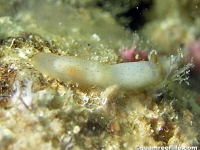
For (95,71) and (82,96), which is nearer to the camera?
(82,96)

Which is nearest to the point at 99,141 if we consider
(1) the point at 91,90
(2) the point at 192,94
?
(1) the point at 91,90

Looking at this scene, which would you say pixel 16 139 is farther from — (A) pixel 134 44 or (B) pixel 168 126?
(A) pixel 134 44

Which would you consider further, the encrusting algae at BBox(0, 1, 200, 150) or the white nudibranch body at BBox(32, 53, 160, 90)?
the white nudibranch body at BBox(32, 53, 160, 90)

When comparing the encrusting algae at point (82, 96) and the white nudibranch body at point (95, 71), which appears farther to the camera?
the white nudibranch body at point (95, 71)
